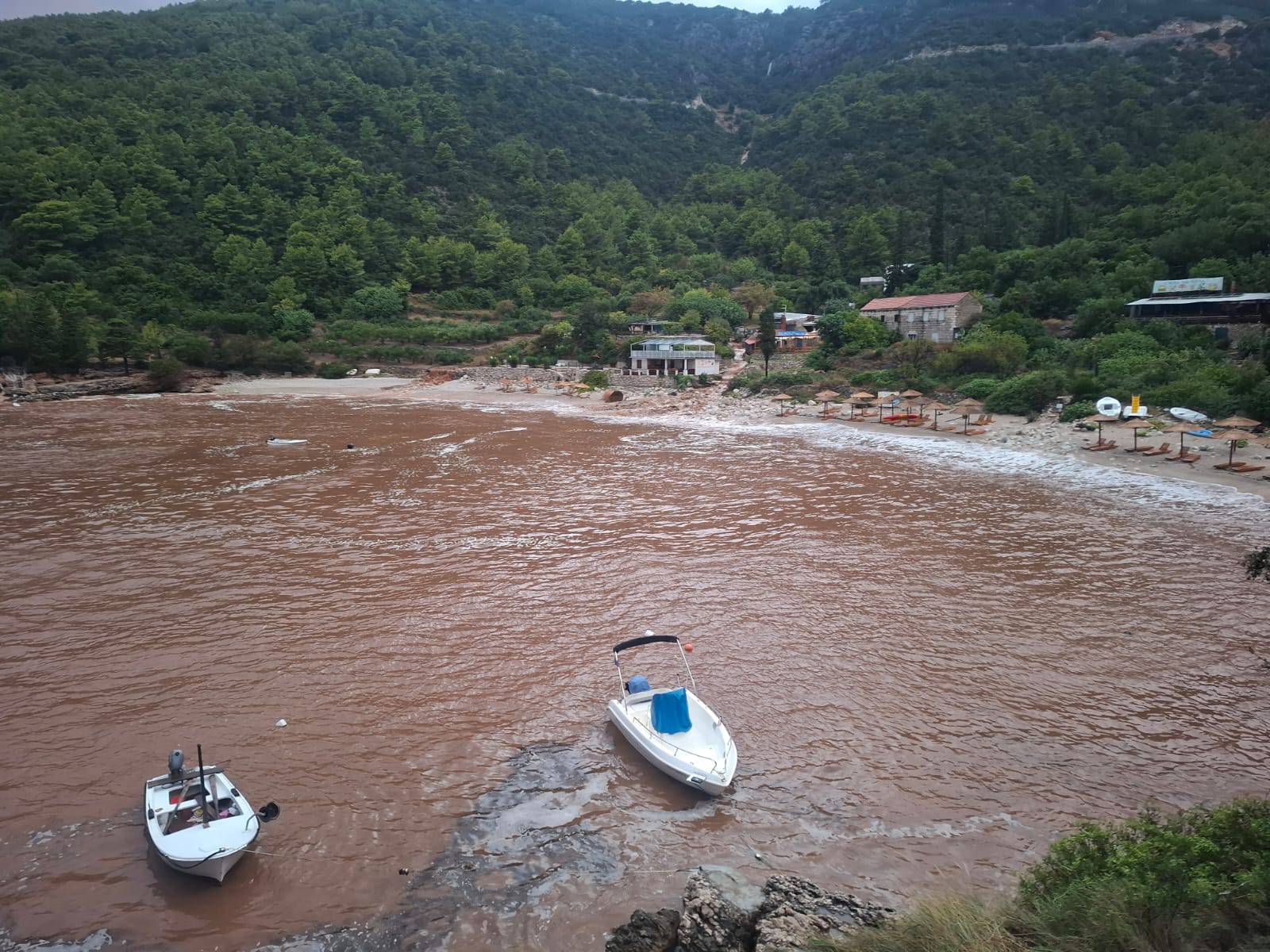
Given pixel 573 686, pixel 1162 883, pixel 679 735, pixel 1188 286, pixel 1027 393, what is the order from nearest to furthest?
pixel 1162 883
pixel 679 735
pixel 573 686
pixel 1027 393
pixel 1188 286

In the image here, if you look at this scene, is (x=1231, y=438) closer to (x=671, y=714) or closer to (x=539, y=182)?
(x=671, y=714)

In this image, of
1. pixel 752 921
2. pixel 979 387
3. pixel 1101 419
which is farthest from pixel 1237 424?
pixel 752 921

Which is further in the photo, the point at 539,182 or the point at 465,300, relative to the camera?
the point at 539,182

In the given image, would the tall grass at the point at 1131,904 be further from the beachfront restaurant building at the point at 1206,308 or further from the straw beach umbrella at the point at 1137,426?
the beachfront restaurant building at the point at 1206,308

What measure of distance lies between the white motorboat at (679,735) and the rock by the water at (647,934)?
105 inches

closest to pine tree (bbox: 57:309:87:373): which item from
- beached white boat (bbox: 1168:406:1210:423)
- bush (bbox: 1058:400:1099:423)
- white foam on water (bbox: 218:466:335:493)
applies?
white foam on water (bbox: 218:466:335:493)

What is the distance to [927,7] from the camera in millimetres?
168500

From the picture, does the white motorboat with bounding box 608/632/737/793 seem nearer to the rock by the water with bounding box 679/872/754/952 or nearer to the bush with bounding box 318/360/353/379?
Answer: the rock by the water with bounding box 679/872/754/952

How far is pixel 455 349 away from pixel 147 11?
12349 centimetres

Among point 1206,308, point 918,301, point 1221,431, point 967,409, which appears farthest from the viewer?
point 918,301

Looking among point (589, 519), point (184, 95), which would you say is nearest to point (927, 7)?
point (184, 95)

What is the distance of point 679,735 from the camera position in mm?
10398

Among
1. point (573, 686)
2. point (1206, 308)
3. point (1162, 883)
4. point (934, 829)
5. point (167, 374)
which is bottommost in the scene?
point (934, 829)

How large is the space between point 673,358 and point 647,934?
53.1 metres
